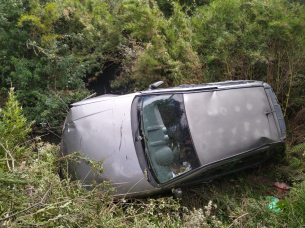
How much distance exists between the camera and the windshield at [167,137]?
2703mm

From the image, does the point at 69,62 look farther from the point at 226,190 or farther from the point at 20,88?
the point at 226,190

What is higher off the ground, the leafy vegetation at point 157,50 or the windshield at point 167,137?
the leafy vegetation at point 157,50

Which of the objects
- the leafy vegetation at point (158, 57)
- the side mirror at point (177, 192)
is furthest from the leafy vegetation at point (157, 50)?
the side mirror at point (177, 192)

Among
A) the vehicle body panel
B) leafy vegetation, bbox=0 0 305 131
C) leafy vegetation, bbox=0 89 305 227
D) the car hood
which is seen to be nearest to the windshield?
the vehicle body panel

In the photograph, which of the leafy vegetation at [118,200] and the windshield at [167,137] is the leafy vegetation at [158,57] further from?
the windshield at [167,137]

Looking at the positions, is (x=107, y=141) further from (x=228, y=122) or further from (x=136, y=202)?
(x=228, y=122)

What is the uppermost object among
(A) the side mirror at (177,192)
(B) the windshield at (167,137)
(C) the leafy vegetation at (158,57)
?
(C) the leafy vegetation at (158,57)

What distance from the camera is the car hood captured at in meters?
2.67

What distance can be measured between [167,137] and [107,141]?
80 centimetres

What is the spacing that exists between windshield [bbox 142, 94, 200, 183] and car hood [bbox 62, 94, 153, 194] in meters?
0.22

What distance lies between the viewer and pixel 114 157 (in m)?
2.76

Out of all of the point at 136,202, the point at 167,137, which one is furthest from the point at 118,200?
the point at 167,137

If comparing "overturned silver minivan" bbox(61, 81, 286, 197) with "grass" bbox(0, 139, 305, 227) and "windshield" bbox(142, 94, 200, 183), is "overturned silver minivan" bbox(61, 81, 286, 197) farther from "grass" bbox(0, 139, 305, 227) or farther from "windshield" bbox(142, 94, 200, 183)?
"grass" bbox(0, 139, 305, 227)

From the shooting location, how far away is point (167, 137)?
2869 millimetres
